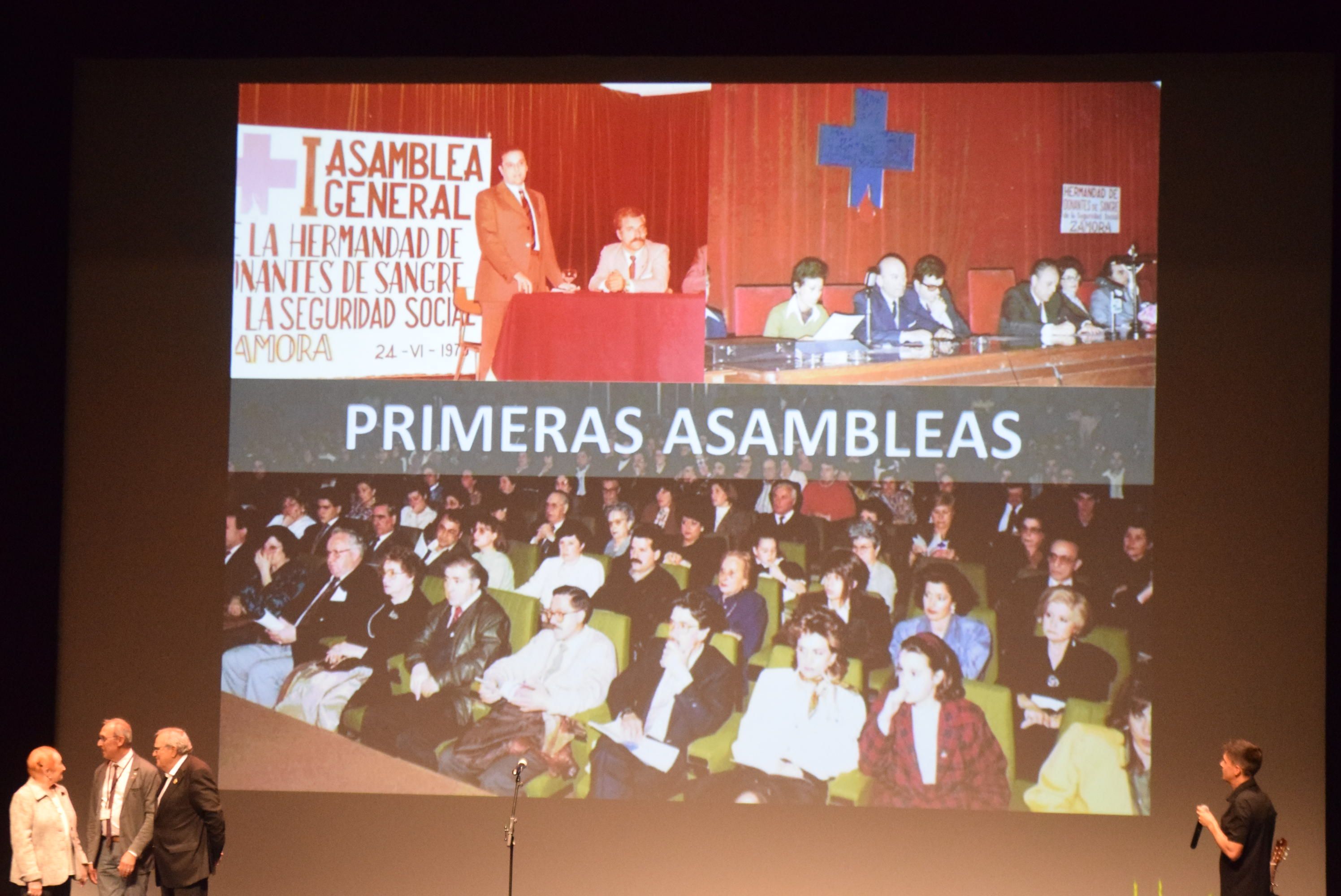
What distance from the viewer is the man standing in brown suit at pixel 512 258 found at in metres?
5.87

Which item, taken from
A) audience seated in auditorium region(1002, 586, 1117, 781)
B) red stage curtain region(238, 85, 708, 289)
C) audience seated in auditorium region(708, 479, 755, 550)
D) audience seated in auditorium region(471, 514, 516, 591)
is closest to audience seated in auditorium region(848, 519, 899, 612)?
audience seated in auditorium region(708, 479, 755, 550)

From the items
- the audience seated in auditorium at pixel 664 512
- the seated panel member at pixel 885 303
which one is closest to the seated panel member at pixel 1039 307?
the seated panel member at pixel 885 303

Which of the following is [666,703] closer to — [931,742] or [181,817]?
[931,742]

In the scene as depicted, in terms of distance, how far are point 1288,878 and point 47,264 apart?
18.0 ft

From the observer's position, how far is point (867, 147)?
580 centimetres

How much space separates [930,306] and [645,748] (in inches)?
81.2

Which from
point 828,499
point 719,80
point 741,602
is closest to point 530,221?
point 719,80

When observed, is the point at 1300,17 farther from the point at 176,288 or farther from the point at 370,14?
the point at 176,288

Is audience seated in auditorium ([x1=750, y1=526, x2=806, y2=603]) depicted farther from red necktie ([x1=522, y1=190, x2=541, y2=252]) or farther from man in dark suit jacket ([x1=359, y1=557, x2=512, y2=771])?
red necktie ([x1=522, y1=190, x2=541, y2=252])

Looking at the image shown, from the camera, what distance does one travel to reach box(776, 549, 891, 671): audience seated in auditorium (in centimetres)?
566

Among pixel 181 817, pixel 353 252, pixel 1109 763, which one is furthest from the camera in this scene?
pixel 353 252

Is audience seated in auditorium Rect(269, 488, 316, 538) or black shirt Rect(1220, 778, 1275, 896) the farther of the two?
audience seated in auditorium Rect(269, 488, 316, 538)

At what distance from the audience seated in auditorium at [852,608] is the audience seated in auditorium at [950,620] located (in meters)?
0.06

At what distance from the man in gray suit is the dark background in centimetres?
92
